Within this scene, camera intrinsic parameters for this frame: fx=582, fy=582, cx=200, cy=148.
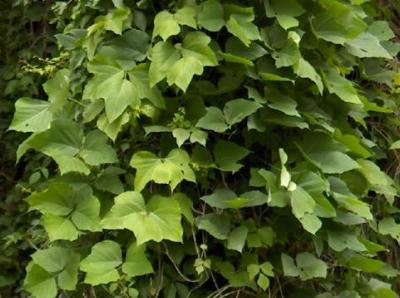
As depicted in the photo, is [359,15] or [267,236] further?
[359,15]

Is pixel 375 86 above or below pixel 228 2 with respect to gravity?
below

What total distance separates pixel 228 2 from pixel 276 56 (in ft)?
0.71

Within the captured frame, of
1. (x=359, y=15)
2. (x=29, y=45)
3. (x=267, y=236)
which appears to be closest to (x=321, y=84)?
(x=359, y=15)

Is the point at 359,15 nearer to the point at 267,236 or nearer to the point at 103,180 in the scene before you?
the point at 267,236

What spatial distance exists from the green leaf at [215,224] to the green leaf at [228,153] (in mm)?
146

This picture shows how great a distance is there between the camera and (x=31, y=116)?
177cm

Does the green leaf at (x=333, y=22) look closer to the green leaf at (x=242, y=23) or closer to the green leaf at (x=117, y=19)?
the green leaf at (x=242, y=23)

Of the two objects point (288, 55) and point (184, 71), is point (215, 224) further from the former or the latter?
point (288, 55)

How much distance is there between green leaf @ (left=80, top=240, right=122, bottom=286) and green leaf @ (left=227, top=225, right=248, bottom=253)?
0.31m

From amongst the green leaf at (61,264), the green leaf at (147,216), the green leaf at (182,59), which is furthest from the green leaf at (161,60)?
the green leaf at (61,264)

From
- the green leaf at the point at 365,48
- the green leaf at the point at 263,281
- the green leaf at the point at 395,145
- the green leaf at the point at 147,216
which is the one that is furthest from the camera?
the green leaf at the point at 395,145

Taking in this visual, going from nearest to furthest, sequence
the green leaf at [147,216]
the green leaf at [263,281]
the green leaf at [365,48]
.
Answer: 1. the green leaf at [147,216]
2. the green leaf at [263,281]
3. the green leaf at [365,48]

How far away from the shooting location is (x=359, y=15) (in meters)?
1.93

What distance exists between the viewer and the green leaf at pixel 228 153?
169 cm
